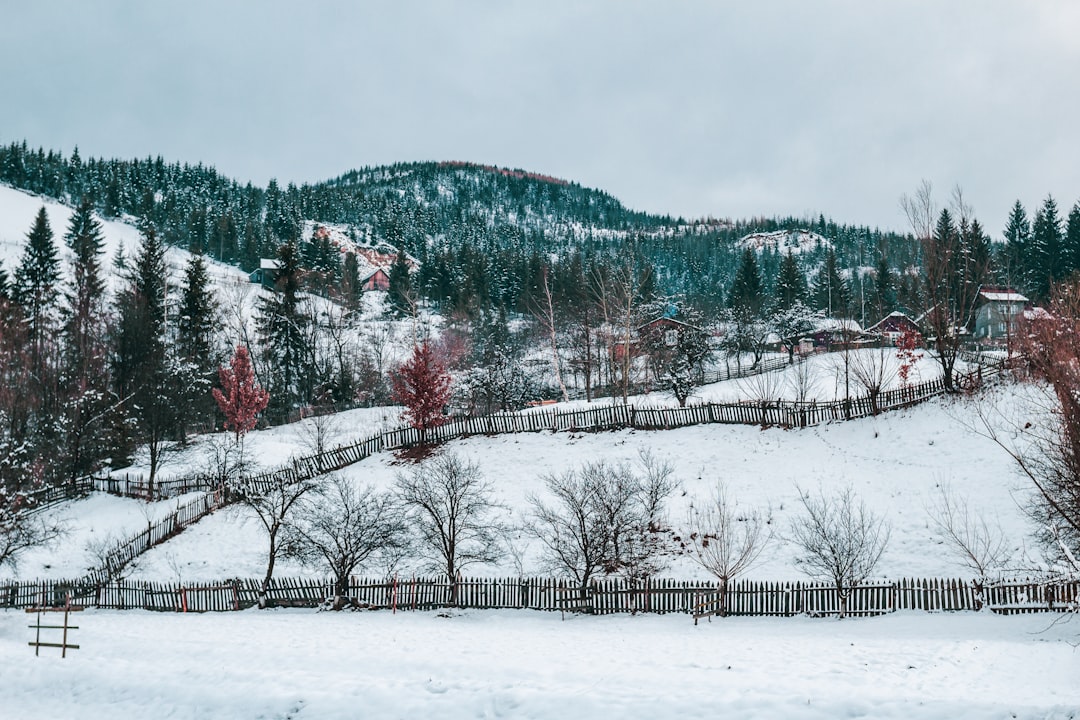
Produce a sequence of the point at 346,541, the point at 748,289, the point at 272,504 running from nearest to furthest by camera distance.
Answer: the point at 346,541 < the point at 272,504 < the point at 748,289

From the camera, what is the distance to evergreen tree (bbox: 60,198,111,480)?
38625 millimetres

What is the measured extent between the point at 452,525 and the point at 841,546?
43.6ft

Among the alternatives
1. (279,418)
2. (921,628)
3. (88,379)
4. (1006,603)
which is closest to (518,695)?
(921,628)

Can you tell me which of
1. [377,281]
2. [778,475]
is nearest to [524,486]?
[778,475]

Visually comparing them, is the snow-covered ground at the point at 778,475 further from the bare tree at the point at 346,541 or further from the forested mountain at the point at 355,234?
the forested mountain at the point at 355,234

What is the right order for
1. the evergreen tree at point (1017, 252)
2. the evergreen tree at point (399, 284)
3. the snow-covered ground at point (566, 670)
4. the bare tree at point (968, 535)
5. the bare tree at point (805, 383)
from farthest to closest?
the evergreen tree at point (399, 284), the evergreen tree at point (1017, 252), the bare tree at point (805, 383), the bare tree at point (968, 535), the snow-covered ground at point (566, 670)

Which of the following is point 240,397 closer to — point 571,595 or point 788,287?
point 571,595

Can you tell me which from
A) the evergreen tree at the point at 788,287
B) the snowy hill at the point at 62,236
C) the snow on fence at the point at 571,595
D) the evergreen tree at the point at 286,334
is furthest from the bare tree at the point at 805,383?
the snowy hill at the point at 62,236

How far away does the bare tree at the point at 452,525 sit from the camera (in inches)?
940

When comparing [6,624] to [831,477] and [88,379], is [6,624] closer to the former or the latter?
[88,379]

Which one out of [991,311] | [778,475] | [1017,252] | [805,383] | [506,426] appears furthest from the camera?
[1017,252]

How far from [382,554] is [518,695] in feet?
51.1

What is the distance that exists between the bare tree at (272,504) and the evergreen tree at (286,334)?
21.2 m

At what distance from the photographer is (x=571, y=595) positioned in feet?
69.4
